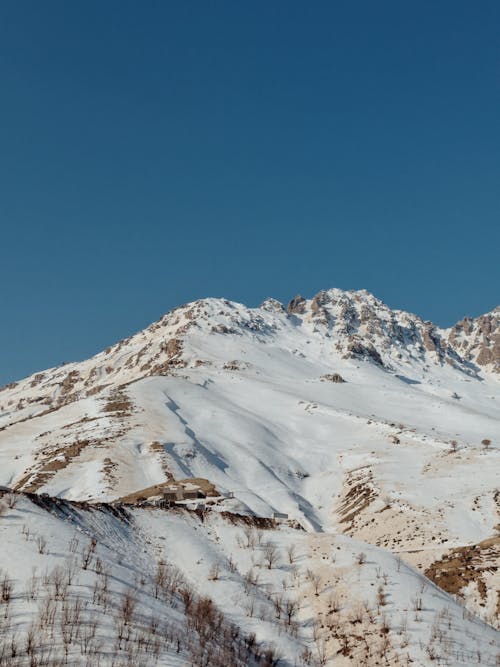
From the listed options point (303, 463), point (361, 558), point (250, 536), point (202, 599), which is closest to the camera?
point (202, 599)

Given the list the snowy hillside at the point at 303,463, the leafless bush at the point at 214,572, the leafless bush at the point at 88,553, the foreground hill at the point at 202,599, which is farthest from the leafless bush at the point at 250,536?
the leafless bush at the point at 88,553

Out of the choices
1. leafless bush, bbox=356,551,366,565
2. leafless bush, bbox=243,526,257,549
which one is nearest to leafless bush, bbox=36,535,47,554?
leafless bush, bbox=243,526,257,549

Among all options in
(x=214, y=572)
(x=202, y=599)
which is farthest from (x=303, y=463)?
(x=202, y=599)

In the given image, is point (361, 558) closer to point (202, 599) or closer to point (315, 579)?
point (315, 579)

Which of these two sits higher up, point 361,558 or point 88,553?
point 361,558

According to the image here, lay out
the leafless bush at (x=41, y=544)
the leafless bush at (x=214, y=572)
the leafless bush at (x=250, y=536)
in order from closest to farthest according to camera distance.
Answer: the leafless bush at (x=41, y=544)
the leafless bush at (x=214, y=572)
the leafless bush at (x=250, y=536)

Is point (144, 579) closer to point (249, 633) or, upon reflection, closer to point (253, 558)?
point (249, 633)

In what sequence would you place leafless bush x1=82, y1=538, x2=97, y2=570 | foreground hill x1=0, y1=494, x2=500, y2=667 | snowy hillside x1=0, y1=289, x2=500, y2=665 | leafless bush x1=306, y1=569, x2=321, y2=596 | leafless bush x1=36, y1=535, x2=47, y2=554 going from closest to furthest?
foreground hill x1=0, y1=494, x2=500, y2=667 < leafless bush x1=36, y1=535, x2=47, y2=554 < leafless bush x1=82, y1=538, x2=97, y2=570 < leafless bush x1=306, y1=569, x2=321, y2=596 < snowy hillside x1=0, y1=289, x2=500, y2=665

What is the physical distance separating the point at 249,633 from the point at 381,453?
6604cm

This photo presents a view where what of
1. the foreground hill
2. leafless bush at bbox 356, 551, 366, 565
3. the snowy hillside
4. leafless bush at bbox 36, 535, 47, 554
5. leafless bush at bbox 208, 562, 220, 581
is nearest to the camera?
the foreground hill

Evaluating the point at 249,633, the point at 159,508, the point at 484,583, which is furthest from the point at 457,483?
the point at 249,633

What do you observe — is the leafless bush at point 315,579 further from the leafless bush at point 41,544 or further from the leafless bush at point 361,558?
the leafless bush at point 41,544

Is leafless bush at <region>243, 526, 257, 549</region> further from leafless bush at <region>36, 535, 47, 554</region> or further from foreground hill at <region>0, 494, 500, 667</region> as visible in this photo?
leafless bush at <region>36, 535, 47, 554</region>

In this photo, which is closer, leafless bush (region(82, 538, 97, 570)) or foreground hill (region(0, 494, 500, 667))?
foreground hill (region(0, 494, 500, 667))
